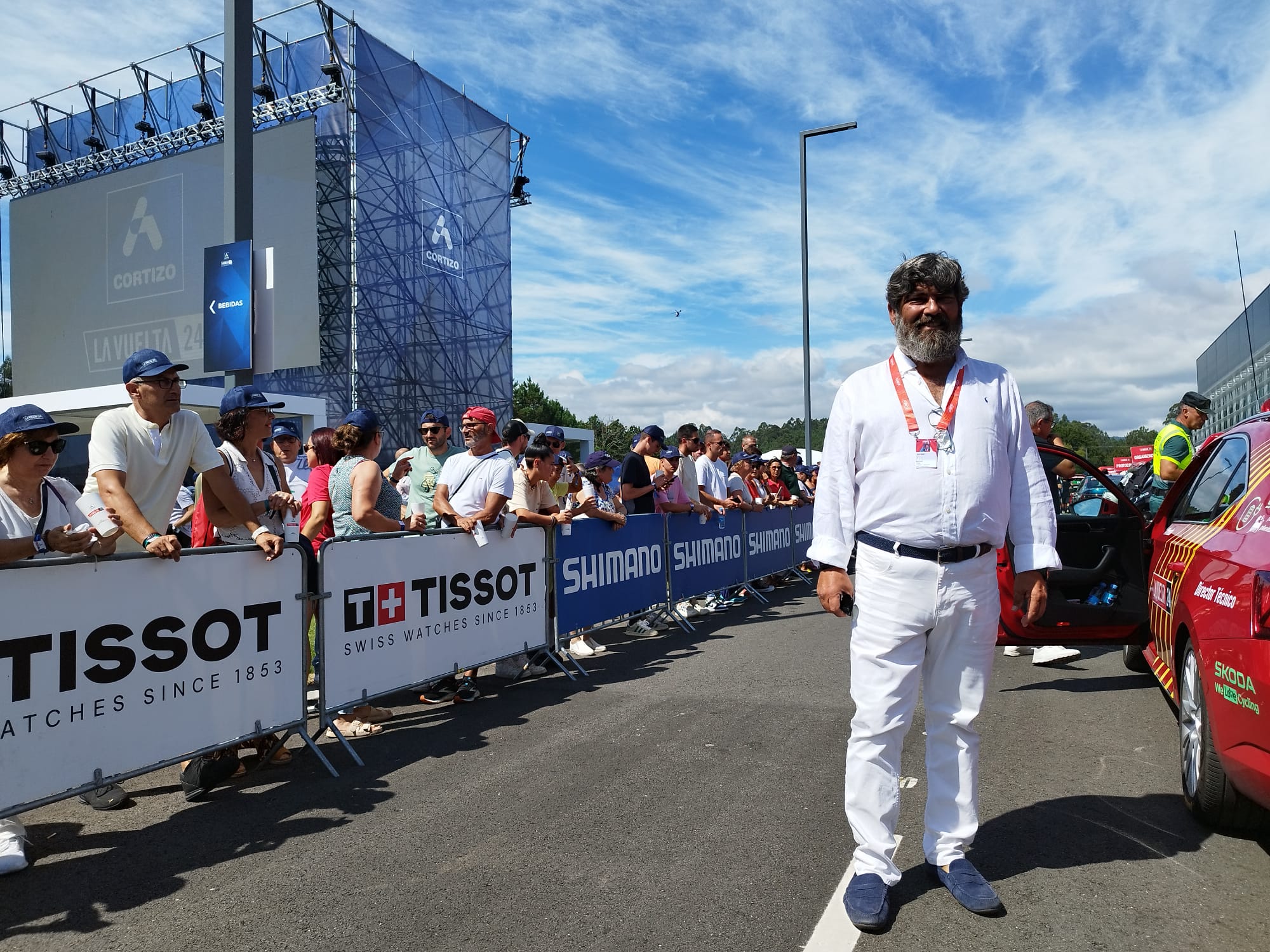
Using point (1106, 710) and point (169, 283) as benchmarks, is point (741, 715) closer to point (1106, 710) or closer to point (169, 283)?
point (1106, 710)

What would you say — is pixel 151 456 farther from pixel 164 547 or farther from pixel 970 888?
pixel 970 888

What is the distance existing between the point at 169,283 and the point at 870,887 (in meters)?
35.8

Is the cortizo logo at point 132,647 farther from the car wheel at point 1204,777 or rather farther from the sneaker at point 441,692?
the car wheel at point 1204,777

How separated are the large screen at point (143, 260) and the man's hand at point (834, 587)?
28.1 metres

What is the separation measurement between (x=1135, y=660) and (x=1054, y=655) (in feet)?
1.87

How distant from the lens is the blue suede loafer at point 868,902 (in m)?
2.85

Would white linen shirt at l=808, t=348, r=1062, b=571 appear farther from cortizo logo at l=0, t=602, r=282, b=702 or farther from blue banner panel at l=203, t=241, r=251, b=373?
blue banner panel at l=203, t=241, r=251, b=373

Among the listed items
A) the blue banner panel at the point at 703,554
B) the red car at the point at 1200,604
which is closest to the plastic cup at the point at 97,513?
the red car at the point at 1200,604

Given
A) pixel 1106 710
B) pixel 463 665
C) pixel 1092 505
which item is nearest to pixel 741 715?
pixel 463 665

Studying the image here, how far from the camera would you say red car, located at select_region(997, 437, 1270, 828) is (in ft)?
10.5

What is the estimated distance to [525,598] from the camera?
6.86 meters

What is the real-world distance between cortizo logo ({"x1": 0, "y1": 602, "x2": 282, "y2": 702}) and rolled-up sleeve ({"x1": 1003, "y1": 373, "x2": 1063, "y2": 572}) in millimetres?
3545

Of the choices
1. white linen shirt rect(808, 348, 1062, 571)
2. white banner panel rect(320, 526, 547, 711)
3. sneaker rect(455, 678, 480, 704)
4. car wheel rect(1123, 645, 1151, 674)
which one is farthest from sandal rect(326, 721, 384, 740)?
car wheel rect(1123, 645, 1151, 674)

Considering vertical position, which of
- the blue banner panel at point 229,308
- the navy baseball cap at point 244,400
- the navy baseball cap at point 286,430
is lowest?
the navy baseball cap at point 286,430
